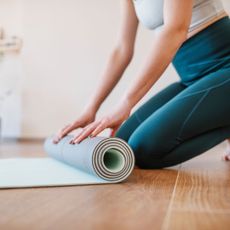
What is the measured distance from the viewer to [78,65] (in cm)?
385

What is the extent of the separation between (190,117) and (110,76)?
474 mm

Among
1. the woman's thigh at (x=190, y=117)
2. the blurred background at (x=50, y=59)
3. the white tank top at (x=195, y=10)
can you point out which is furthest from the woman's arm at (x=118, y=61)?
the blurred background at (x=50, y=59)

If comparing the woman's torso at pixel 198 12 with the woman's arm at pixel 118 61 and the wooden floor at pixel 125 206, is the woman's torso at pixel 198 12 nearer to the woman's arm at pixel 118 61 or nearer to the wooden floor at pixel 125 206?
the woman's arm at pixel 118 61

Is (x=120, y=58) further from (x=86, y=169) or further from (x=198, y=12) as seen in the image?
(x=86, y=169)

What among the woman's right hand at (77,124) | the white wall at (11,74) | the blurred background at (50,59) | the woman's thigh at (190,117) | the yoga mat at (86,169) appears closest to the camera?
the yoga mat at (86,169)

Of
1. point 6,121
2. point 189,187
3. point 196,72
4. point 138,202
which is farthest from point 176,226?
point 6,121

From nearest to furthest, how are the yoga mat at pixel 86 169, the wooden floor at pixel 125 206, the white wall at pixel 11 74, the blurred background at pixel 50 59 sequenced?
the wooden floor at pixel 125 206 < the yoga mat at pixel 86 169 < the blurred background at pixel 50 59 < the white wall at pixel 11 74

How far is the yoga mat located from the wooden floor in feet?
0.15

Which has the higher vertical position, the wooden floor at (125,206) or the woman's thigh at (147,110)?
the wooden floor at (125,206)

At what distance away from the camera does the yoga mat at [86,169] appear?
118 centimetres

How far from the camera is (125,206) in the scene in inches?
34.5

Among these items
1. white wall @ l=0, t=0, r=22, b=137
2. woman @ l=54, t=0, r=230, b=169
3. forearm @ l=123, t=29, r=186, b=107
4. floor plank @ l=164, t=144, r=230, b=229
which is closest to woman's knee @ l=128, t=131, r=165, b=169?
woman @ l=54, t=0, r=230, b=169

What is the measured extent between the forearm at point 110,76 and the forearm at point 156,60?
1.37 ft

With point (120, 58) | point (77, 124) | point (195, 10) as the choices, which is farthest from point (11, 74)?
point (195, 10)
